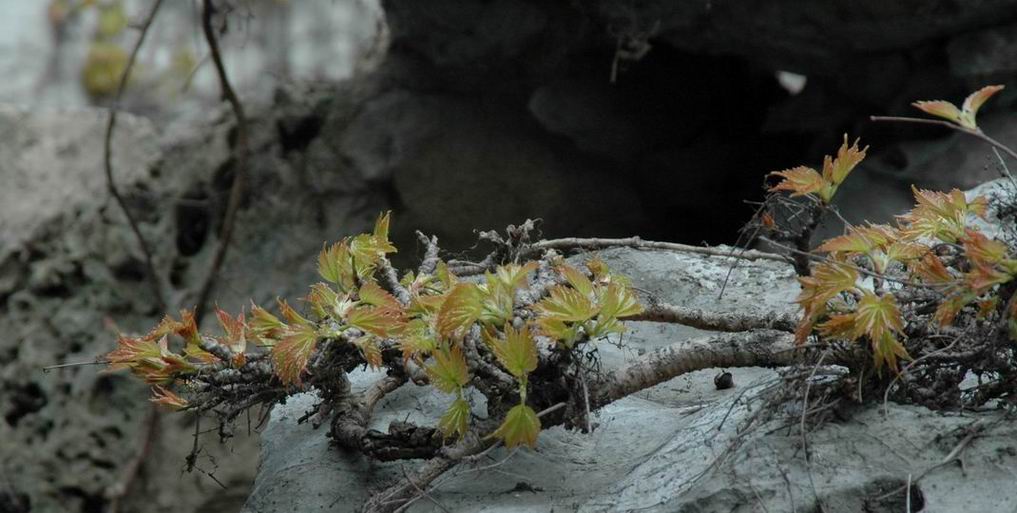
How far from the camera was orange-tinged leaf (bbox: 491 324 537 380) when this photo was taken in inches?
51.7

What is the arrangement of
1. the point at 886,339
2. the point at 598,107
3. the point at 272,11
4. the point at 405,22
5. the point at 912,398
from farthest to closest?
1. the point at 272,11
2. the point at 598,107
3. the point at 405,22
4. the point at 912,398
5. the point at 886,339

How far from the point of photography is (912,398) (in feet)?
4.54

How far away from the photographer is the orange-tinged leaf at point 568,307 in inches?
51.8

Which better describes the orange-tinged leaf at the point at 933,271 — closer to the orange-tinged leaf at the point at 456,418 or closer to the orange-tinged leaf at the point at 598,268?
the orange-tinged leaf at the point at 598,268

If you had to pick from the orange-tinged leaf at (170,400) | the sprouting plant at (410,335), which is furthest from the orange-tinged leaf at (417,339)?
the orange-tinged leaf at (170,400)

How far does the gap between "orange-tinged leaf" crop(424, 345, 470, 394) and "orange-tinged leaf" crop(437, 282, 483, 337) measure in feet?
0.13

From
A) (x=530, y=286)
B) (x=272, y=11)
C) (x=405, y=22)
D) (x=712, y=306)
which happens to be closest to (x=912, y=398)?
(x=530, y=286)

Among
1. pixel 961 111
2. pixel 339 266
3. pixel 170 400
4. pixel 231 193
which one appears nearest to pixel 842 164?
pixel 961 111

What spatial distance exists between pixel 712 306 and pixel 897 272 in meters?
0.52

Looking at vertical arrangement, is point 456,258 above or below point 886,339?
below

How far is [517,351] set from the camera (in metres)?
A: 1.32

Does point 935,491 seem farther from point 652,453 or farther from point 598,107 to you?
point 598,107

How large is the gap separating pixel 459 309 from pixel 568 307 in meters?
0.14

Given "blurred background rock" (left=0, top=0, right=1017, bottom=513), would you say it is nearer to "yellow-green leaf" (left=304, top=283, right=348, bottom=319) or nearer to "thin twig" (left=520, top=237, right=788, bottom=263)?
"thin twig" (left=520, top=237, right=788, bottom=263)
